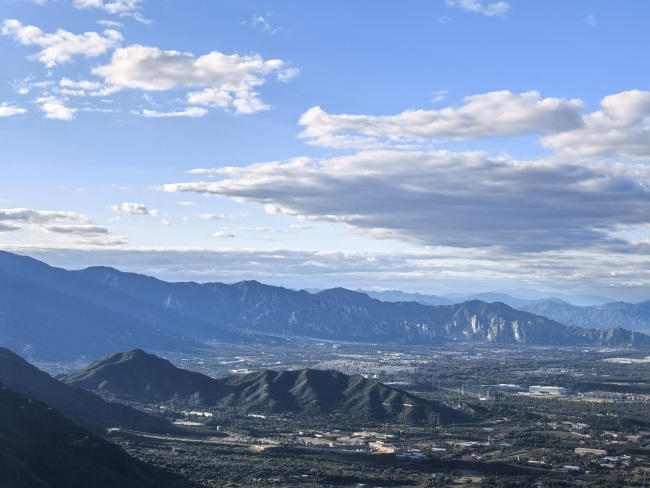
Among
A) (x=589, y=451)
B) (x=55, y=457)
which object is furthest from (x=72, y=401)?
(x=589, y=451)

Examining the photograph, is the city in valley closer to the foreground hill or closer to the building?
the building

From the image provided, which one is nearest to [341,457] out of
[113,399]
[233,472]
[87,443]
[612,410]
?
Result: [233,472]

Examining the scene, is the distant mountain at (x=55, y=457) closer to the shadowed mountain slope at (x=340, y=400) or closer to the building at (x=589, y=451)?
the building at (x=589, y=451)

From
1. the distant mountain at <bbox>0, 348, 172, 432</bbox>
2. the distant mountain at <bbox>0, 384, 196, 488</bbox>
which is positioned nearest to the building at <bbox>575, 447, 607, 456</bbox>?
the distant mountain at <bbox>0, 384, 196, 488</bbox>

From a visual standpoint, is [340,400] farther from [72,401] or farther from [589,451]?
[589,451]

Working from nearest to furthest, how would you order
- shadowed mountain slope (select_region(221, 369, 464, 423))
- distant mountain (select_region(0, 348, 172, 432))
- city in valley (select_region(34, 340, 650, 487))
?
city in valley (select_region(34, 340, 650, 487)) < distant mountain (select_region(0, 348, 172, 432)) < shadowed mountain slope (select_region(221, 369, 464, 423))
